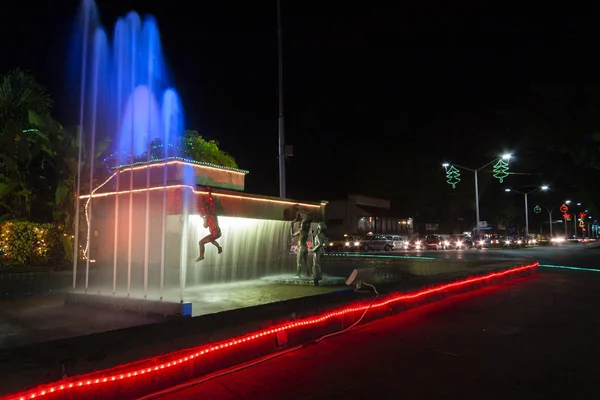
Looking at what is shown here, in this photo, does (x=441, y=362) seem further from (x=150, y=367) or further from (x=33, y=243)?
(x=33, y=243)

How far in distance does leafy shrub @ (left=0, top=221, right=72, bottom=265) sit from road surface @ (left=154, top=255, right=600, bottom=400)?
11.3 metres

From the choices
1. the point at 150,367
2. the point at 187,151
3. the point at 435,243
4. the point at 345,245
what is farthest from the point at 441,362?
the point at 435,243

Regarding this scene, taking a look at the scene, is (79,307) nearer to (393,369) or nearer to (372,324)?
(372,324)

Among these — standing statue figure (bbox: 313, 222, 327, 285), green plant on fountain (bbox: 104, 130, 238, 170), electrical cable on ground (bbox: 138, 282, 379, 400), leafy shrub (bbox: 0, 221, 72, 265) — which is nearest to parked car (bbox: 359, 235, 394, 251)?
green plant on fountain (bbox: 104, 130, 238, 170)

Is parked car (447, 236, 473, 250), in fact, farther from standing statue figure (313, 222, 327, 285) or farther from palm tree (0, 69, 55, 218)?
palm tree (0, 69, 55, 218)

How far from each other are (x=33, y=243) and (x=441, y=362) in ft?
43.9

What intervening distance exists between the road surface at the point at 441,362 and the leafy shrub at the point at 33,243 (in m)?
11.3

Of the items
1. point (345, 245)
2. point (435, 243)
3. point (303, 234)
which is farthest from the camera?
point (435, 243)

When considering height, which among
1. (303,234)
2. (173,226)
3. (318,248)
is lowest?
(318,248)

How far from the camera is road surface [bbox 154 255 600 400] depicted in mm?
5367

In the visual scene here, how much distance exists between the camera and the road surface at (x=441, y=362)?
5.37 metres

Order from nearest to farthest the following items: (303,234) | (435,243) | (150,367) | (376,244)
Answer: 1. (150,367)
2. (303,234)
3. (376,244)
4. (435,243)

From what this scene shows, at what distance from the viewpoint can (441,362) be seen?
21.3 feet

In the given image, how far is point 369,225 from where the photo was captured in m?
54.9
